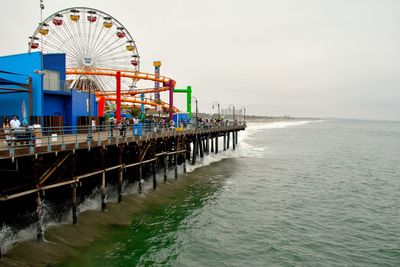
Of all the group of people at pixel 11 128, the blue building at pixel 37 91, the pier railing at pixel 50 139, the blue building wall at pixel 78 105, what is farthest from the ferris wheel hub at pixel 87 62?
the group of people at pixel 11 128

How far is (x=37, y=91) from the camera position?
70.6 feet

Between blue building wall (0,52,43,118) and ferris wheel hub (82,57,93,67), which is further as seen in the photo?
ferris wheel hub (82,57,93,67)

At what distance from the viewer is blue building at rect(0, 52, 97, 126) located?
2127 cm

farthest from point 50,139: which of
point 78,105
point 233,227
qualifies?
point 233,227

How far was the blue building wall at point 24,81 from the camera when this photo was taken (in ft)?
70.6

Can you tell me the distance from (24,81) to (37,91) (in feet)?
3.42

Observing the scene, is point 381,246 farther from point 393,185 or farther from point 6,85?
point 6,85

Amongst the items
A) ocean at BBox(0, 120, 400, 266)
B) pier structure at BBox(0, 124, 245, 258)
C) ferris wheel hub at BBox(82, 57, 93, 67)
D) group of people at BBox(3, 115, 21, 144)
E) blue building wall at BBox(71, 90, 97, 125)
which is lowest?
ocean at BBox(0, 120, 400, 266)

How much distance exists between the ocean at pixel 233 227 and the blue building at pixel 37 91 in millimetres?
7116

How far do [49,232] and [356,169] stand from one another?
3660 centimetres

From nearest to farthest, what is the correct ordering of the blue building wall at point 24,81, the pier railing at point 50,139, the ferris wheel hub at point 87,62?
the pier railing at point 50,139
the blue building wall at point 24,81
the ferris wheel hub at point 87,62

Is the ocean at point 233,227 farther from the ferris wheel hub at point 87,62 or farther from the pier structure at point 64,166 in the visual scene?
the ferris wheel hub at point 87,62

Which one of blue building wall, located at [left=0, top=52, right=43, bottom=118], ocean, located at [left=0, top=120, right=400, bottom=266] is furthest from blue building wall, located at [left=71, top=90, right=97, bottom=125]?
ocean, located at [left=0, top=120, right=400, bottom=266]

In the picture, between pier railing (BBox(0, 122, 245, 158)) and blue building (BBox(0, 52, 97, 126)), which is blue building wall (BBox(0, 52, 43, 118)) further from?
pier railing (BBox(0, 122, 245, 158))
